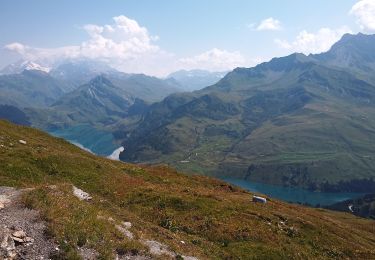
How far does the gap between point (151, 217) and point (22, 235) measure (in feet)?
53.2

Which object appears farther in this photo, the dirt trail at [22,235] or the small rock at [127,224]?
the small rock at [127,224]

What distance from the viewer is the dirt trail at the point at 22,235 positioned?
67.6 ft

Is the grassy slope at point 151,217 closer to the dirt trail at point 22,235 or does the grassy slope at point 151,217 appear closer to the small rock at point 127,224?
the small rock at point 127,224

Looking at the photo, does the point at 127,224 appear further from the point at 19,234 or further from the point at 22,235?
the point at 19,234

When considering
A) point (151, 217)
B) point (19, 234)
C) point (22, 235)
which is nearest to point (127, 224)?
point (151, 217)

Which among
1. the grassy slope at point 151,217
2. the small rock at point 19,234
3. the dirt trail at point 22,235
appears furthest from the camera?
the grassy slope at point 151,217

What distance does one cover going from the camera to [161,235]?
98.3 feet

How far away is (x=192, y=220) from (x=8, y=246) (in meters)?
19.0

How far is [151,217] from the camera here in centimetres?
3662

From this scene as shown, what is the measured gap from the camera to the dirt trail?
20595 millimetres

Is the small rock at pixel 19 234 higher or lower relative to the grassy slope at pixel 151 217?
higher

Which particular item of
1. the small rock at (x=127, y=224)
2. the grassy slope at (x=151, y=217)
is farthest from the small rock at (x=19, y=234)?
the small rock at (x=127, y=224)

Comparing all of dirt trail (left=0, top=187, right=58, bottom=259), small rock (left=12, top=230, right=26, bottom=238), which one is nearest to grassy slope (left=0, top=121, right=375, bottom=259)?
dirt trail (left=0, top=187, right=58, bottom=259)

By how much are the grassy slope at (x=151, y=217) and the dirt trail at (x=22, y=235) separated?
0.66m
